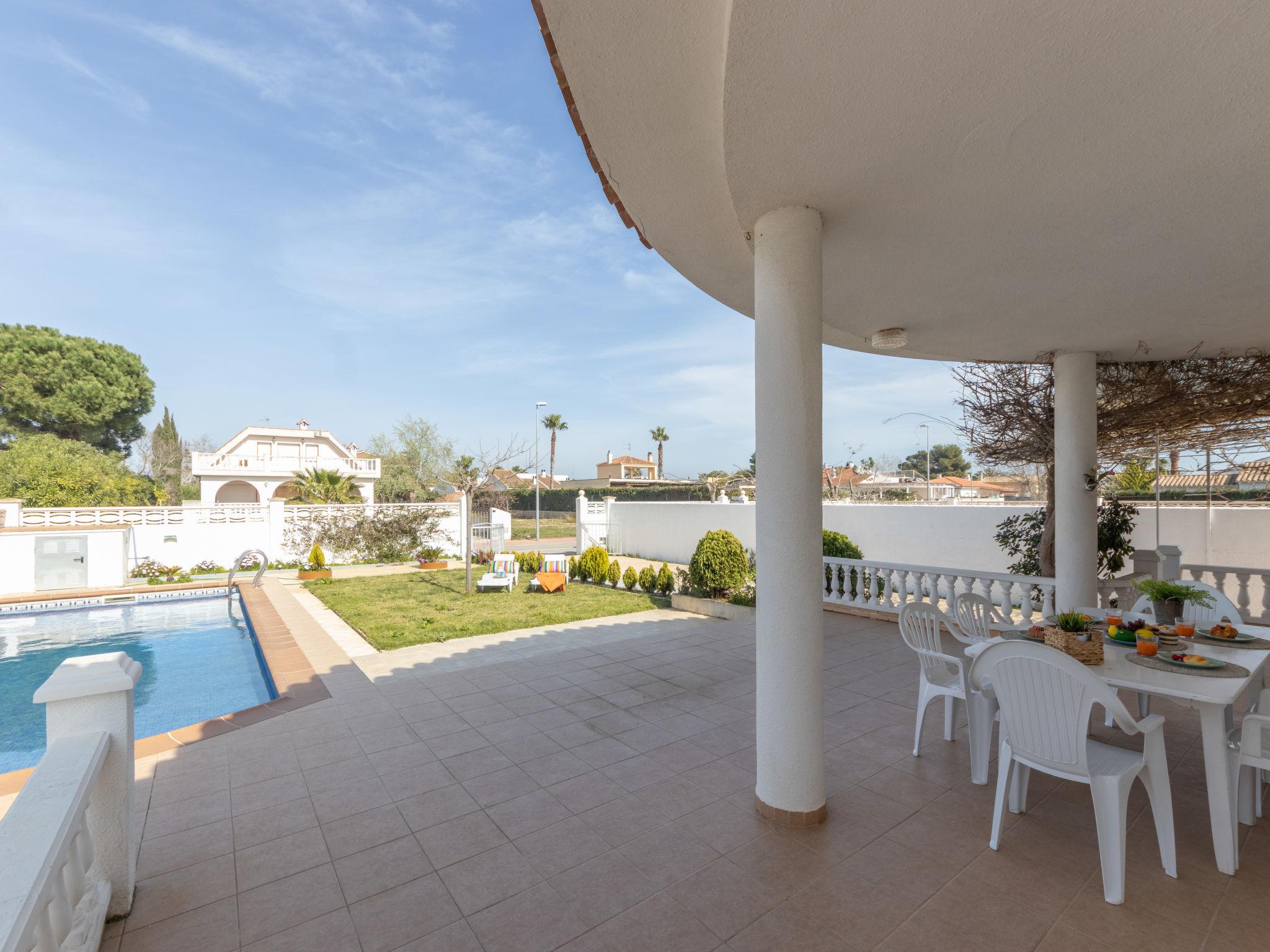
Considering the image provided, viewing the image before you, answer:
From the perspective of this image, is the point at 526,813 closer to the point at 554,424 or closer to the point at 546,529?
the point at 546,529

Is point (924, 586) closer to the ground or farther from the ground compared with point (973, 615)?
closer to the ground

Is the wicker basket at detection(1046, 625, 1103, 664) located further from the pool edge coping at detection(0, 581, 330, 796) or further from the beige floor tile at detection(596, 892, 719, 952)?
the pool edge coping at detection(0, 581, 330, 796)

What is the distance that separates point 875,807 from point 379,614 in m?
6.91

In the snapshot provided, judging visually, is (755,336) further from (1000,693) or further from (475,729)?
(475,729)

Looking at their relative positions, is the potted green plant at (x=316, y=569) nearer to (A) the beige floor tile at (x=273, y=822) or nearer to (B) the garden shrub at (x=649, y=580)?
(B) the garden shrub at (x=649, y=580)

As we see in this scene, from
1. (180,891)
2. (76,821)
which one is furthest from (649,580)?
(76,821)

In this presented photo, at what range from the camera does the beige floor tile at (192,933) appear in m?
1.89

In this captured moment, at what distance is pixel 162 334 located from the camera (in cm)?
2497

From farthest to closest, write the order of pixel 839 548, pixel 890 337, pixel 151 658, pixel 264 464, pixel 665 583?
Result: pixel 264 464 < pixel 665 583 < pixel 839 548 < pixel 151 658 < pixel 890 337

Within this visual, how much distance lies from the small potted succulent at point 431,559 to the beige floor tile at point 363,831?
35.5 feet

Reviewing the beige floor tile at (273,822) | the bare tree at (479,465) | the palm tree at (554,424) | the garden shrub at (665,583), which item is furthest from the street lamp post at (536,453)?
the palm tree at (554,424)

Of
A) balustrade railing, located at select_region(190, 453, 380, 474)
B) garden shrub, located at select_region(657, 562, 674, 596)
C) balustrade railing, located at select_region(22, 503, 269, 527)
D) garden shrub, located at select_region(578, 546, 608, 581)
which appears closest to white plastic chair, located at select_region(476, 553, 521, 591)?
garden shrub, located at select_region(578, 546, 608, 581)

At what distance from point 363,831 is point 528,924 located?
1.07m

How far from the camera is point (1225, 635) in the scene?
3129 mm
